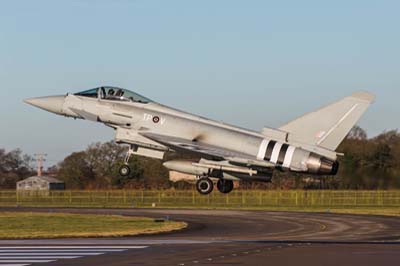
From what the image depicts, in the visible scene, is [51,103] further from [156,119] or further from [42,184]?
[42,184]

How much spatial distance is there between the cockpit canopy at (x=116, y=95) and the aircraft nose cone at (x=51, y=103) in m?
1.10

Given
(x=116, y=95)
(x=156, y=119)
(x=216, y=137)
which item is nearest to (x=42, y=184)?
(x=116, y=95)

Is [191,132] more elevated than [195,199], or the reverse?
[191,132]

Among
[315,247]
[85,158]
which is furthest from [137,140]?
[85,158]

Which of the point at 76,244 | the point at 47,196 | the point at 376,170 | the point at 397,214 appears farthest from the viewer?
the point at 47,196

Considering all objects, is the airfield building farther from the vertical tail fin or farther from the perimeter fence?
the vertical tail fin

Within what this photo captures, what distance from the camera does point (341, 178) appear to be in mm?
40500

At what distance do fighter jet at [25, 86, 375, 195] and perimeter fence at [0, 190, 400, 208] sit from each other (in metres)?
60.9

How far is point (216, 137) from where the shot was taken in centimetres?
3575

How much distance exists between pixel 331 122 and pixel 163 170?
81.4m

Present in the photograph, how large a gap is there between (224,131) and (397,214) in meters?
53.7

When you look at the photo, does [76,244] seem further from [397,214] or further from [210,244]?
[397,214]

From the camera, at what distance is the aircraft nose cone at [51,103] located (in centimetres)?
3778

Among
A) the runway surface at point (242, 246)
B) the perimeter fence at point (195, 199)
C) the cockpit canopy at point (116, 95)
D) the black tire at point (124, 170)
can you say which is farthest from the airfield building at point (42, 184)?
the black tire at point (124, 170)
